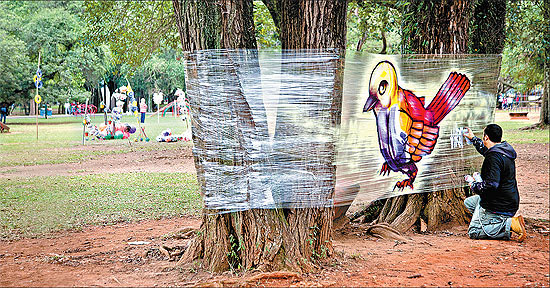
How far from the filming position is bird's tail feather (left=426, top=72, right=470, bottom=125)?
6271mm

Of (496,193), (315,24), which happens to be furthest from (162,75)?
(315,24)

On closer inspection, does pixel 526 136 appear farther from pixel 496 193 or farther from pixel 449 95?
pixel 496 193

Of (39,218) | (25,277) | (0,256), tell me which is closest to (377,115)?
(25,277)

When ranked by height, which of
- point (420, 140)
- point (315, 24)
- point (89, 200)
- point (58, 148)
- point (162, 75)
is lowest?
point (58, 148)

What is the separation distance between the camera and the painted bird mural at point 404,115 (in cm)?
572

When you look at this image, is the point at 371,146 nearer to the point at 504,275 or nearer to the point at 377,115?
the point at 377,115

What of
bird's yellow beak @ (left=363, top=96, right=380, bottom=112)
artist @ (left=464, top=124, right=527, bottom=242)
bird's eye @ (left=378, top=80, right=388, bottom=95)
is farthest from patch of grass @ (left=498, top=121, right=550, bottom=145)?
bird's yellow beak @ (left=363, top=96, right=380, bottom=112)

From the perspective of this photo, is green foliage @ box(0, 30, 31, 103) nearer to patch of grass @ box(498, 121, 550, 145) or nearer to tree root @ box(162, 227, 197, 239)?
patch of grass @ box(498, 121, 550, 145)

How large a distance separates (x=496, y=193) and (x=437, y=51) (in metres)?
1.86

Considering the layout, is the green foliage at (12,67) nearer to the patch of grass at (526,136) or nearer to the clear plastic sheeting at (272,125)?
the patch of grass at (526,136)

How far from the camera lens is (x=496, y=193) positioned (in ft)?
19.5

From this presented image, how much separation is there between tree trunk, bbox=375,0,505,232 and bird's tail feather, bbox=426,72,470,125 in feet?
1.35

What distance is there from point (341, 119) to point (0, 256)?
3884 mm

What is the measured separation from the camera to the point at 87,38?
12062 millimetres
